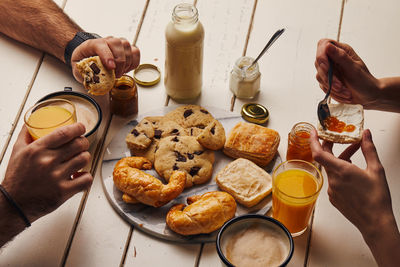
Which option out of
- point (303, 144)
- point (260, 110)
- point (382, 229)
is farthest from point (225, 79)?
point (382, 229)

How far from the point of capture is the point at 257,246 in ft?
5.25

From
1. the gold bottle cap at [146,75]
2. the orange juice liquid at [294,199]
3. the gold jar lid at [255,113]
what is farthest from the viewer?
the gold bottle cap at [146,75]

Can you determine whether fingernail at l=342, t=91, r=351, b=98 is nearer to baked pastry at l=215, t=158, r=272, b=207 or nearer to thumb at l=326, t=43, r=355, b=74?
thumb at l=326, t=43, r=355, b=74

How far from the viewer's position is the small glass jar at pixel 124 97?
2.09 m

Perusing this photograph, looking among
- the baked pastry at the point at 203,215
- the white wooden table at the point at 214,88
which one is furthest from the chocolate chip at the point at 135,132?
the baked pastry at the point at 203,215

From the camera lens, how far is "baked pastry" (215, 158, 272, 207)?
1.84 meters

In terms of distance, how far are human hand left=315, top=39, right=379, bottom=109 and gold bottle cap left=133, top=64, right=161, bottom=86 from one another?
2.30 ft

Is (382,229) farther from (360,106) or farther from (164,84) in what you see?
(164,84)

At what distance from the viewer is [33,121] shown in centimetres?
187

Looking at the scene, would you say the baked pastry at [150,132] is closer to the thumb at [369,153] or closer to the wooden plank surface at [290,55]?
the wooden plank surface at [290,55]

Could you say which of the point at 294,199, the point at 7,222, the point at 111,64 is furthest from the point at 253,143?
the point at 7,222

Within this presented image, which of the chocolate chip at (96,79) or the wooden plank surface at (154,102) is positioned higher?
the chocolate chip at (96,79)

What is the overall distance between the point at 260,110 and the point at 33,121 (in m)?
0.88

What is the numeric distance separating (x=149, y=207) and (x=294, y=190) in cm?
50
